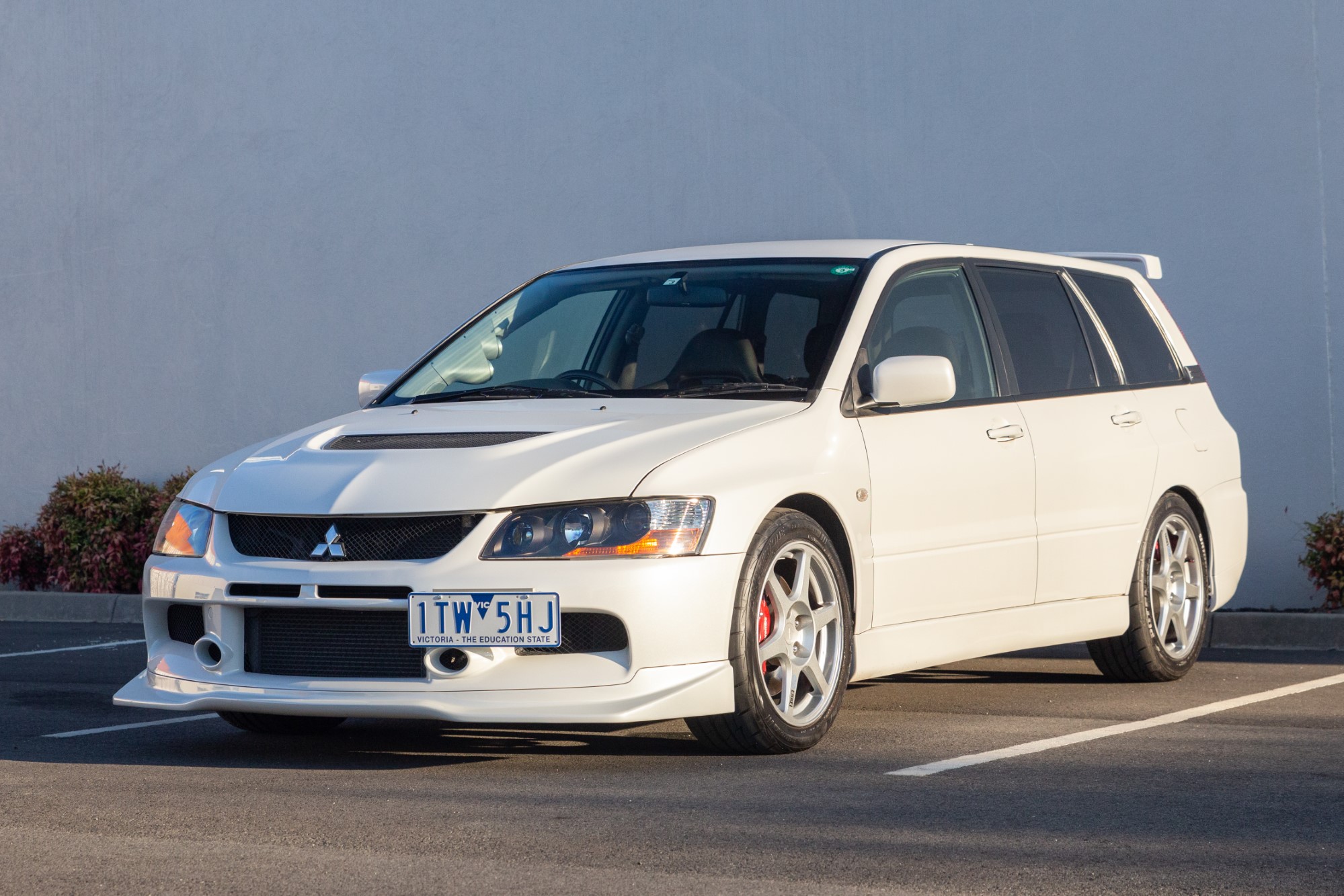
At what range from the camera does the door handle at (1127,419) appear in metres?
7.41

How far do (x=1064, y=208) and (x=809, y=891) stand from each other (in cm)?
787

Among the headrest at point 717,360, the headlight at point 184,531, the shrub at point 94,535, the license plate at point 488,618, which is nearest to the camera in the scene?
the license plate at point 488,618

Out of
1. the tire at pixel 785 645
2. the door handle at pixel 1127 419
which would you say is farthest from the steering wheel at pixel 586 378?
the door handle at pixel 1127 419

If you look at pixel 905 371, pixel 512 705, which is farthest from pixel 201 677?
pixel 905 371

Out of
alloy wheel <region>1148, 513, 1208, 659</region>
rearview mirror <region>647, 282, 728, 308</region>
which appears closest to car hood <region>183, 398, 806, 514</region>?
rearview mirror <region>647, 282, 728, 308</region>

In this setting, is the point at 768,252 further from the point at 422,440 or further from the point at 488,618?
the point at 488,618

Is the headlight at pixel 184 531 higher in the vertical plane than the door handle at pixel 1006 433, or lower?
lower

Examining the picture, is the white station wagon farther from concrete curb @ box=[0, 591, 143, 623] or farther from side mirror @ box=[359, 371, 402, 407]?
concrete curb @ box=[0, 591, 143, 623]

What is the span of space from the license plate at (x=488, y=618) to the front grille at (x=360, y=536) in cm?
16

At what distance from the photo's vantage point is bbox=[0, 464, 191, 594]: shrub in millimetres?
12680

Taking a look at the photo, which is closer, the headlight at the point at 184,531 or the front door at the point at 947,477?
the headlight at the point at 184,531

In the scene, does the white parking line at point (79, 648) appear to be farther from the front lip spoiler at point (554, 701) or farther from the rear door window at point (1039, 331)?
the rear door window at point (1039, 331)

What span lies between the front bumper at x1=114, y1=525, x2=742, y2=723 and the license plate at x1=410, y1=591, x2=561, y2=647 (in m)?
0.03

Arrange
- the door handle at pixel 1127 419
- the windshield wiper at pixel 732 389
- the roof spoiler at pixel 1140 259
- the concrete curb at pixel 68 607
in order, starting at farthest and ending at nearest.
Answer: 1. the concrete curb at pixel 68 607
2. the roof spoiler at pixel 1140 259
3. the door handle at pixel 1127 419
4. the windshield wiper at pixel 732 389
